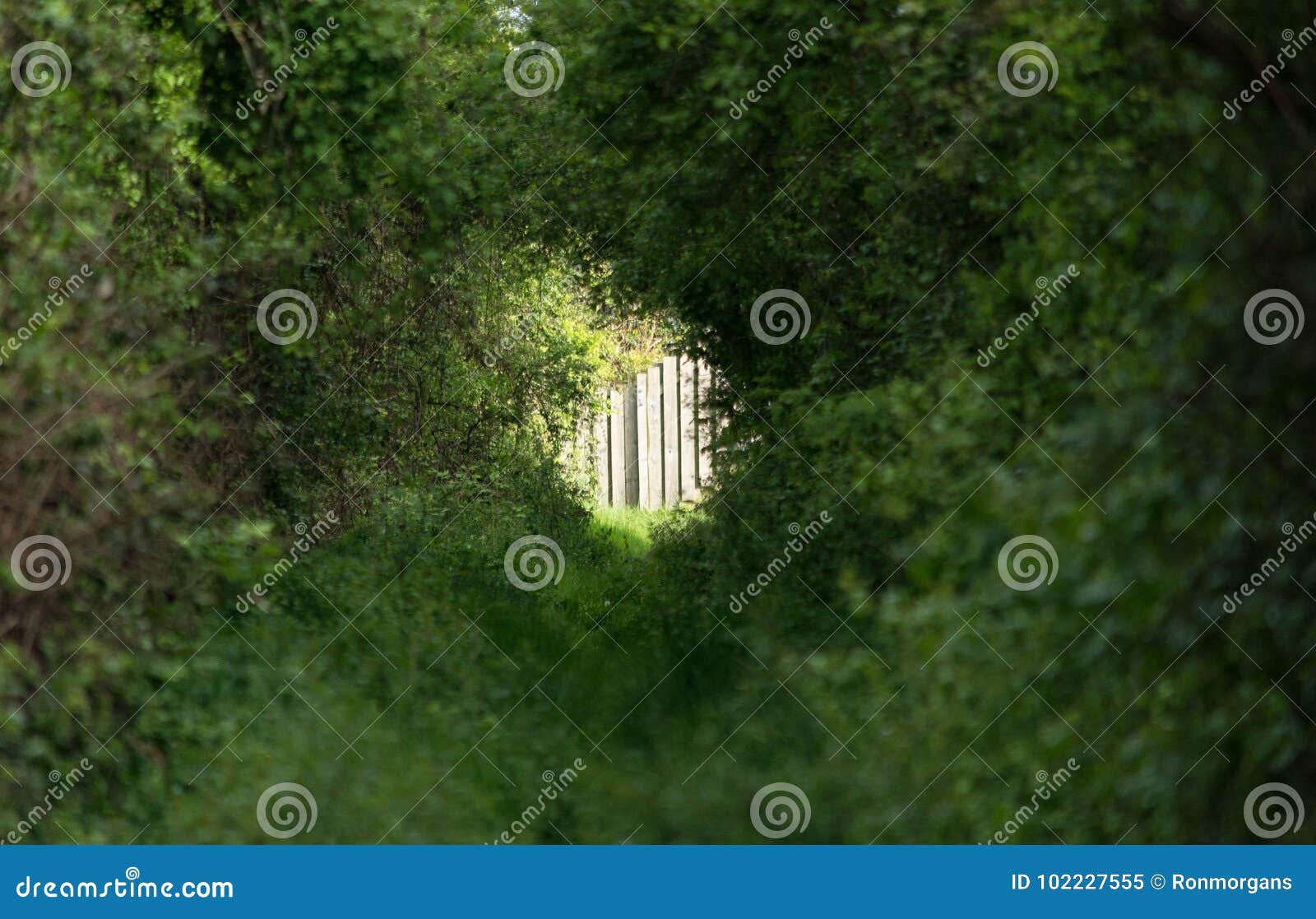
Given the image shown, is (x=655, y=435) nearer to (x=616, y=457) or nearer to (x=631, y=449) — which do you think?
(x=631, y=449)

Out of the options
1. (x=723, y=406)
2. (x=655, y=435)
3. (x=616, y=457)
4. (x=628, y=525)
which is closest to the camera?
(x=723, y=406)

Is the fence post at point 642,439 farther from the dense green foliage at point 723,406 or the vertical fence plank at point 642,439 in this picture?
the dense green foliage at point 723,406

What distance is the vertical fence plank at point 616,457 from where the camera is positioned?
57.6ft

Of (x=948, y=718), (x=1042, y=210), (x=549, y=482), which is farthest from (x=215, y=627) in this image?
(x=549, y=482)

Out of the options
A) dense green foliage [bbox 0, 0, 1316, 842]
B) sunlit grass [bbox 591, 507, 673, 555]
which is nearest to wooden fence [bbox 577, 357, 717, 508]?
sunlit grass [bbox 591, 507, 673, 555]

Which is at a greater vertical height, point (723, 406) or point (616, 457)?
point (723, 406)

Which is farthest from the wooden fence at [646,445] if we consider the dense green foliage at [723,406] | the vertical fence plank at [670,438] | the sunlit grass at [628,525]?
the dense green foliage at [723,406]

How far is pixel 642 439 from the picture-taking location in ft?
57.2

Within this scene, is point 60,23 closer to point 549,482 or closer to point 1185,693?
point 1185,693

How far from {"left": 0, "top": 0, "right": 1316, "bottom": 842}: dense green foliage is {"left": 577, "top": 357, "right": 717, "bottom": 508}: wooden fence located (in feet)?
19.9

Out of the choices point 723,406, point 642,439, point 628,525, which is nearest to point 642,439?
point 642,439

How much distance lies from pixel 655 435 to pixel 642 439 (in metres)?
0.27

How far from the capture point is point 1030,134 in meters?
5.89

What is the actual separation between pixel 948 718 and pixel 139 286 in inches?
150
